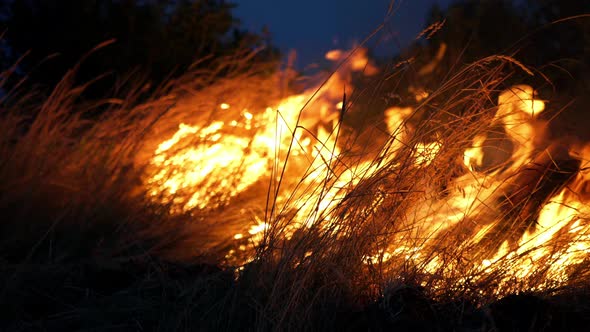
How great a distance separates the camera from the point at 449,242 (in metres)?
2.96

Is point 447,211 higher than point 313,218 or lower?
lower

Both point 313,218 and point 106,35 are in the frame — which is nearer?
point 313,218

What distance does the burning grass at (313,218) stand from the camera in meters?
2.69

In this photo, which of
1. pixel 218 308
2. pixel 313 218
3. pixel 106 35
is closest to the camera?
pixel 218 308

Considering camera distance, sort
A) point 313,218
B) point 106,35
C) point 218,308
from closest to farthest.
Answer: point 218,308, point 313,218, point 106,35

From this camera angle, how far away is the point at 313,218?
3102 mm

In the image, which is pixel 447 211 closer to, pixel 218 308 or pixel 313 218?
pixel 313 218

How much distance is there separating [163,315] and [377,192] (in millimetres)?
983

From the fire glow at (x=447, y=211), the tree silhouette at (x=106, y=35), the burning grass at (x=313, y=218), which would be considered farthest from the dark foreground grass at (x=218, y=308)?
the tree silhouette at (x=106, y=35)

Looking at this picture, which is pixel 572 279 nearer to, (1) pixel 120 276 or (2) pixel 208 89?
(1) pixel 120 276

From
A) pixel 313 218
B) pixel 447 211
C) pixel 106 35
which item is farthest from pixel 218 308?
pixel 106 35

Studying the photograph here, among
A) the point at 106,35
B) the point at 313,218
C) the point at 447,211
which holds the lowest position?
Result: the point at 447,211

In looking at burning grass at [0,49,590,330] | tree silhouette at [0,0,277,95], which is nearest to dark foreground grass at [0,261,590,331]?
burning grass at [0,49,590,330]

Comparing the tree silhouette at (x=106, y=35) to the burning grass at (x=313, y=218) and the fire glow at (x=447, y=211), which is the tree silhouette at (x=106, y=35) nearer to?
the burning grass at (x=313, y=218)
